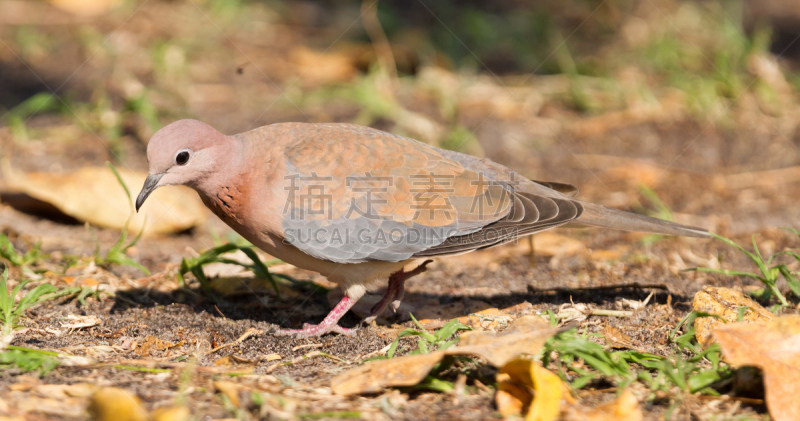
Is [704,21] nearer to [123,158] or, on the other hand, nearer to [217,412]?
[123,158]

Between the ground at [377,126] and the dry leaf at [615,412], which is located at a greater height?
the ground at [377,126]

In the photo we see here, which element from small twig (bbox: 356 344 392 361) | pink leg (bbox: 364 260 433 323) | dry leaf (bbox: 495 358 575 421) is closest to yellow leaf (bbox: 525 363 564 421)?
dry leaf (bbox: 495 358 575 421)

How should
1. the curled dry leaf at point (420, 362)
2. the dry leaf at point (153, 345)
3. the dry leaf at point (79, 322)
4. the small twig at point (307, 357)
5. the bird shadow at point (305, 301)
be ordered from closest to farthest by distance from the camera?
the curled dry leaf at point (420, 362) < the small twig at point (307, 357) < the dry leaf at point (153, 345) < the dry leaf at point (79, 322) < the bird shadow at point (305, 301)

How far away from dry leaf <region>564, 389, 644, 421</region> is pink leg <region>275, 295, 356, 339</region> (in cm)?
149

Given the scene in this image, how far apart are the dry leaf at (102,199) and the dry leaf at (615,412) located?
338cm

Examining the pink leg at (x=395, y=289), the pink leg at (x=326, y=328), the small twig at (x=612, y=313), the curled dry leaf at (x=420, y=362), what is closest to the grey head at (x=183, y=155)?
the pink leg at (x=326, y=328)

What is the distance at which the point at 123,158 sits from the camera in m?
5.98

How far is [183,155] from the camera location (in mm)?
3453

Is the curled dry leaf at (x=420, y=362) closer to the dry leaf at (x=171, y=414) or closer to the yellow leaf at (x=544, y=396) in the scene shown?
the yellow leaf at (x=544, y=396)

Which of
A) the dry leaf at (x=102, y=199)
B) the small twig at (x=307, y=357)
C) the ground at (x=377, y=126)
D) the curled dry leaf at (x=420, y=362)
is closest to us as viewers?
the curled dry leaf at (x=420, y=362)

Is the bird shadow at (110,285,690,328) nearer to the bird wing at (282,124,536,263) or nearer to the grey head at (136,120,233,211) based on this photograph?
the bird wing at (282,124,536,263)

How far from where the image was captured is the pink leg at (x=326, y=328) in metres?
3.55

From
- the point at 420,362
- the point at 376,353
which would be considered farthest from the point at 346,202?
the point at 420,362

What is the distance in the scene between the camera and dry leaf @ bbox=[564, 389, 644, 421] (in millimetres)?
2357
